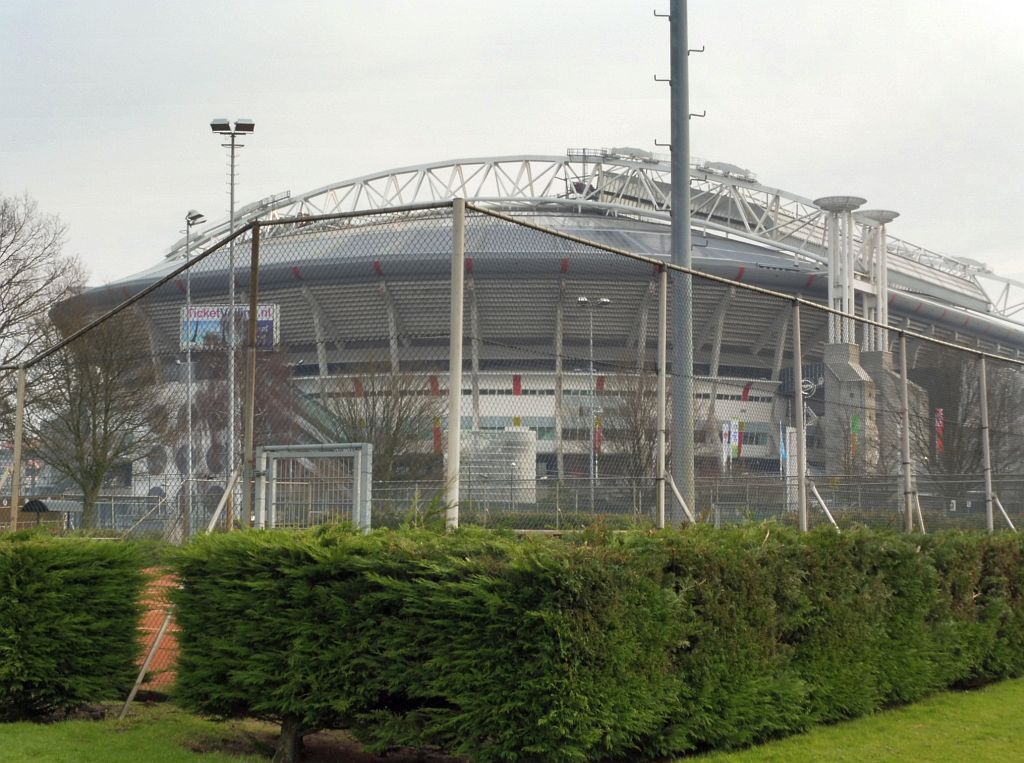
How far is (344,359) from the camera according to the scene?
834 centimetres

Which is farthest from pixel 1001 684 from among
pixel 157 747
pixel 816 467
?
pixel 157 747

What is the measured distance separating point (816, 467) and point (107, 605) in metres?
6.04

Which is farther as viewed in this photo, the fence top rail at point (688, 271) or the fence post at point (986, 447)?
the fence post at point (986, 447)

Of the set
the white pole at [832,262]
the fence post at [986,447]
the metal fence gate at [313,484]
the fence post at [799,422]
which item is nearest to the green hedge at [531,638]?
the metal fence gate at [313,484]

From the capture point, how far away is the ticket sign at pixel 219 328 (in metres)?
8.57

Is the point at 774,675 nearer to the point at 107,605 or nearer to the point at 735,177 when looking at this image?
the point at 107,605

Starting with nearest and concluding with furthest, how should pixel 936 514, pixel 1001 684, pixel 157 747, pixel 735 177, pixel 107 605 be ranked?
pixel 157 747
pixel 107 605
pixel 1001 684
pixel 936 514
pixel 735 177

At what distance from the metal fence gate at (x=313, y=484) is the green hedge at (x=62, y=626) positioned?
106cm

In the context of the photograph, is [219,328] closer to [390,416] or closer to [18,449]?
[390,416]

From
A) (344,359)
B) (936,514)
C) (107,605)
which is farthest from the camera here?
(936,514)

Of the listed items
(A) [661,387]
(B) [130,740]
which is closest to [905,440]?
(A) [661,387]

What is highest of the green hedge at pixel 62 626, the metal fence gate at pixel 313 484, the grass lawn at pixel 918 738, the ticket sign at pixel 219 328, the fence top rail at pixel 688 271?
the fence top rail at pixel 688 271

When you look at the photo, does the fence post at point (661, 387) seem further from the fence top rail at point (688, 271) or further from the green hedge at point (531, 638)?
the green hedge at point (531, 638)

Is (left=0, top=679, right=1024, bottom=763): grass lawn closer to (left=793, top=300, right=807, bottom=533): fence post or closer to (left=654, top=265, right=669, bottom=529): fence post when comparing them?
(left=654, top=265, right=669, bottom=529): fence post
